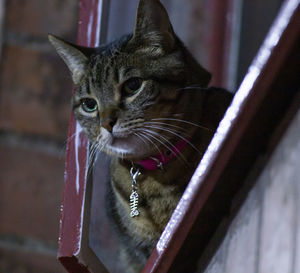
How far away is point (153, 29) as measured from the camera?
2.62ft

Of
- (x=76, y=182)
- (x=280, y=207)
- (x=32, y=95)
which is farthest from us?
(x=32, y=95)

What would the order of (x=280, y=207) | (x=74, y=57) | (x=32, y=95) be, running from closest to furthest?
(x=280, y=207), (x=74, y=57), (x=32, y=95)

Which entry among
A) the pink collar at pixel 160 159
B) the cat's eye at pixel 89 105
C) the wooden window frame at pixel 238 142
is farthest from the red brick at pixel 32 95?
the wooden window frame at pixel 238 142

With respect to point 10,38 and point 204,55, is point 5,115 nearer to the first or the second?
point 10,38

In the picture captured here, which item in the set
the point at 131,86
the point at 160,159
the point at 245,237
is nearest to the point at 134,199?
the point at 160,159

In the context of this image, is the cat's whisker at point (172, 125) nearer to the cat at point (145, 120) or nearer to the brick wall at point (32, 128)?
the cat at point (145, 120)

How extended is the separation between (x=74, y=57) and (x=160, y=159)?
232mm

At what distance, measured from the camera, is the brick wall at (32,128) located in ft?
4.26

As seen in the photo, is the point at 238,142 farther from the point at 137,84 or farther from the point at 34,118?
the point at 34,118

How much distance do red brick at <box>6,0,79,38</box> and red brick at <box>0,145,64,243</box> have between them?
0.31 meters

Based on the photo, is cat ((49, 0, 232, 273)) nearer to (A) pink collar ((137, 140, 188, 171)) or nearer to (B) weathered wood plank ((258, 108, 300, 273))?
(A) pink collar ((137, 140, 188, 171))

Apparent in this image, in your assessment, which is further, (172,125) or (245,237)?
(172,125)

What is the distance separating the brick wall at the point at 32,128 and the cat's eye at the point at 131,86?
508mm

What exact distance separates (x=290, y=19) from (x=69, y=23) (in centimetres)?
94
